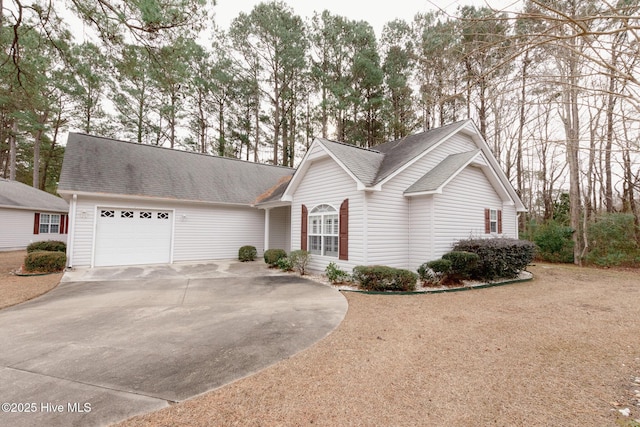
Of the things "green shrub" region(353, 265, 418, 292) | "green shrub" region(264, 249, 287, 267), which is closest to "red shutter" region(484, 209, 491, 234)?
"green shrub" region(353, 265, 418, 292)

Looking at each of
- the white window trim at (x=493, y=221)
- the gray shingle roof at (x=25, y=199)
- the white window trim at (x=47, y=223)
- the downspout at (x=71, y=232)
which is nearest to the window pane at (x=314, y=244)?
the white window trim at (x=493, y=221)

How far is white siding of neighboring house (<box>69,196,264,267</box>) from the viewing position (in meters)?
10.5

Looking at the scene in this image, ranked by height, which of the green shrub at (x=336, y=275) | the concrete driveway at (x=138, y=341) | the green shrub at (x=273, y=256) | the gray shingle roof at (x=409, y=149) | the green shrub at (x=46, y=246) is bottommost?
the concrete driveway at (x=138, y=341)

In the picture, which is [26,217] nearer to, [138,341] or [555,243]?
[138,341]

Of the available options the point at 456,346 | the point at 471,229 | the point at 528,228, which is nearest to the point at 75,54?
the point at 456,346

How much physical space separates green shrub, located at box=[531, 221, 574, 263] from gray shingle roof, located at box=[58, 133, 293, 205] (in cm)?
1518

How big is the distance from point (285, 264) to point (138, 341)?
6.53 meters

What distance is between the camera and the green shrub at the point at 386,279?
7.50 m

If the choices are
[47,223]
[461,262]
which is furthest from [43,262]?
[461,262]

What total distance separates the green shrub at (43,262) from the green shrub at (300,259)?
7.97m

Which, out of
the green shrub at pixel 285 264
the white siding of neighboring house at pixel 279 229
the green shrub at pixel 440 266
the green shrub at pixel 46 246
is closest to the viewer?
the green shrub at pixel 440 266

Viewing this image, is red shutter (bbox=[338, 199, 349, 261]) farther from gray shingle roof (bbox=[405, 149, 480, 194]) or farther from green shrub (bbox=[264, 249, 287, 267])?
green shrub (bbox=[264, 249, 287, 267])

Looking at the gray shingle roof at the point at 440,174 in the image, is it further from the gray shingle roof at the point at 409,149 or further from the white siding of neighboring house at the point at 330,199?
the white siding of neighboring house at the point at 330,199

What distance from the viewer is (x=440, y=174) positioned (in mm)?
9602
